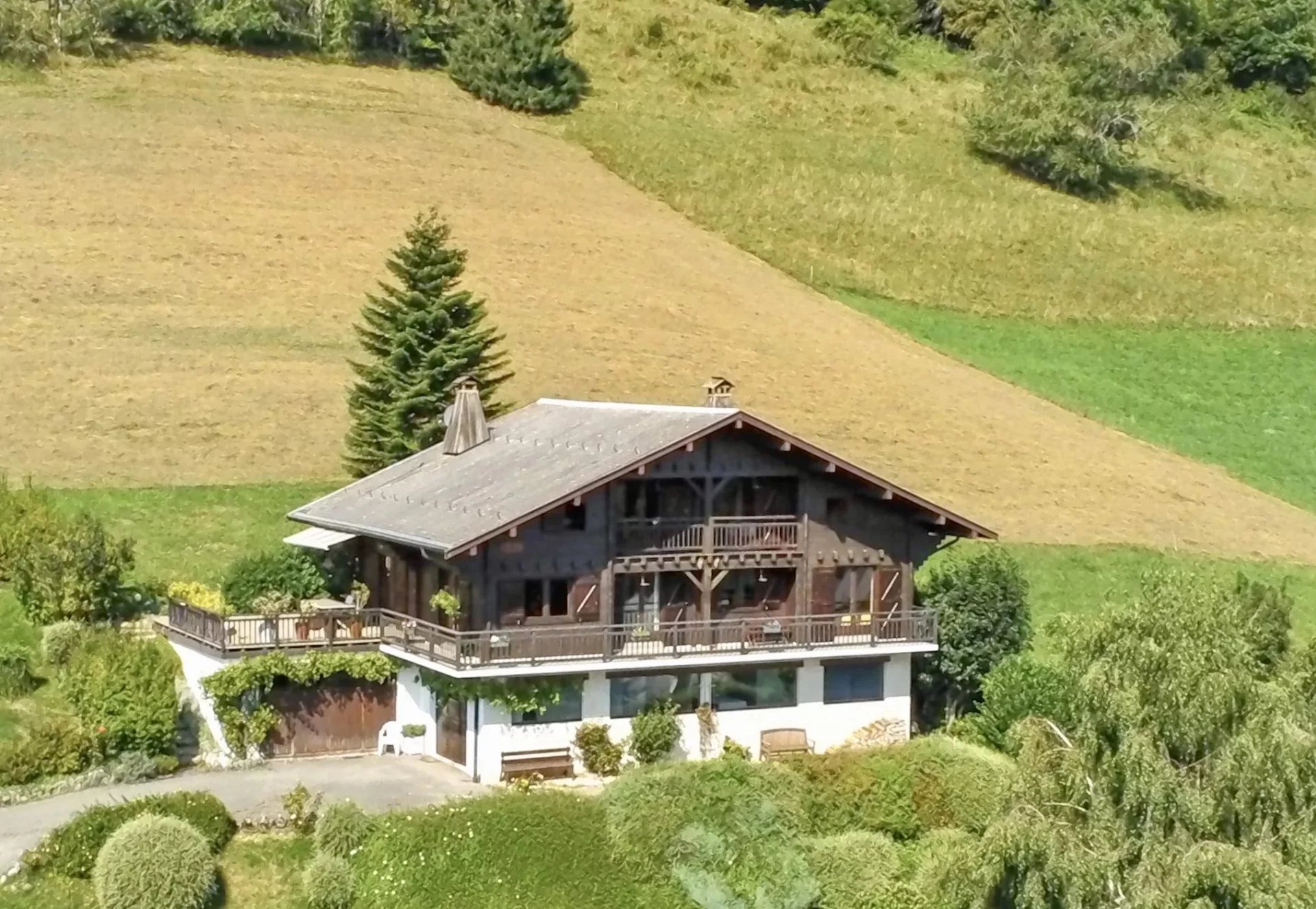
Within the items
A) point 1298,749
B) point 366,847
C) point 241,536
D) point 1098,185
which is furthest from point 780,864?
point 1098,185

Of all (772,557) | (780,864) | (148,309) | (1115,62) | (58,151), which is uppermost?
(1115,62)

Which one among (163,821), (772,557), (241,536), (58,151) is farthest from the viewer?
(58,151)

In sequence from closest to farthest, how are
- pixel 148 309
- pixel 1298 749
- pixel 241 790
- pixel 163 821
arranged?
pixel 1298 749, pixel 163 821, pixel 241 790, pixel 148 309

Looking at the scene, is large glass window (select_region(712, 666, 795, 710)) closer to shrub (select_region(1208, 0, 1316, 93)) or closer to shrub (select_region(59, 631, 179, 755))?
shrub (select_region(59, 631, 179, 755))

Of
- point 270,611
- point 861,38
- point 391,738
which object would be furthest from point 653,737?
point 861,38

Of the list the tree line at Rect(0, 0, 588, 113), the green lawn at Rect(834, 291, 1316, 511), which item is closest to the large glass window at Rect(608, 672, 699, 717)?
the green lawn at Rect(834, 291, 1316, 511)

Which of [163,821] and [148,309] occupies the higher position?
[148,309]

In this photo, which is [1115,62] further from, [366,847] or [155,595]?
[366,847]

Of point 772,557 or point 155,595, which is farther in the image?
point 155,595
